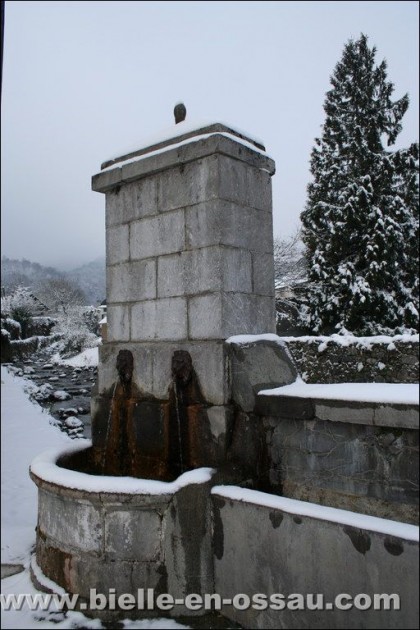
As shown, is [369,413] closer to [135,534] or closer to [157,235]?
[135,534]

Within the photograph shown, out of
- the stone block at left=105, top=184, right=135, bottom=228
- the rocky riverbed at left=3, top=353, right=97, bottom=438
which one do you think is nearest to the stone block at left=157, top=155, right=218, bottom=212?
the stone block at left=105, top=184, right=135, bottom=228

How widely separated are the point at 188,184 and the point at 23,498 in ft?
15.8

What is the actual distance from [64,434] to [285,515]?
895 cm

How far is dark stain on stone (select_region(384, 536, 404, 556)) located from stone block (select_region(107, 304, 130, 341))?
245 centimetres

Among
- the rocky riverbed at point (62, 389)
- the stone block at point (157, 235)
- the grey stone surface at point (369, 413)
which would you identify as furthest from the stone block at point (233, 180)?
the rocky riverbed at point (62, 389)

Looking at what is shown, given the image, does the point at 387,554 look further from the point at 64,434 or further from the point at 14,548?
the point at 64,434

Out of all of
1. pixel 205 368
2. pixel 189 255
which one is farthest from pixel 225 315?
pixel 189 255

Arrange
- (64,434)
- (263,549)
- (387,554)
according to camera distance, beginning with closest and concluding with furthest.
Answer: (387,554) → (263,549) → (64,434)

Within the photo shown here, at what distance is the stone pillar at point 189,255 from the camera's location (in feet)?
11.0

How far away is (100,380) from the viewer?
4094 millimetres

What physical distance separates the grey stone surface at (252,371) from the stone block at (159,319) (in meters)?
0.49

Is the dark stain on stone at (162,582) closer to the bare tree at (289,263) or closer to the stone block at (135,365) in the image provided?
the stone block at (135,365)

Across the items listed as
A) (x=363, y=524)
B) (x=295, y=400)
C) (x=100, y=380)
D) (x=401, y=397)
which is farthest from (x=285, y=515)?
(x=100, y=380)

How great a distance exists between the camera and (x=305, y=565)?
2.58 m
